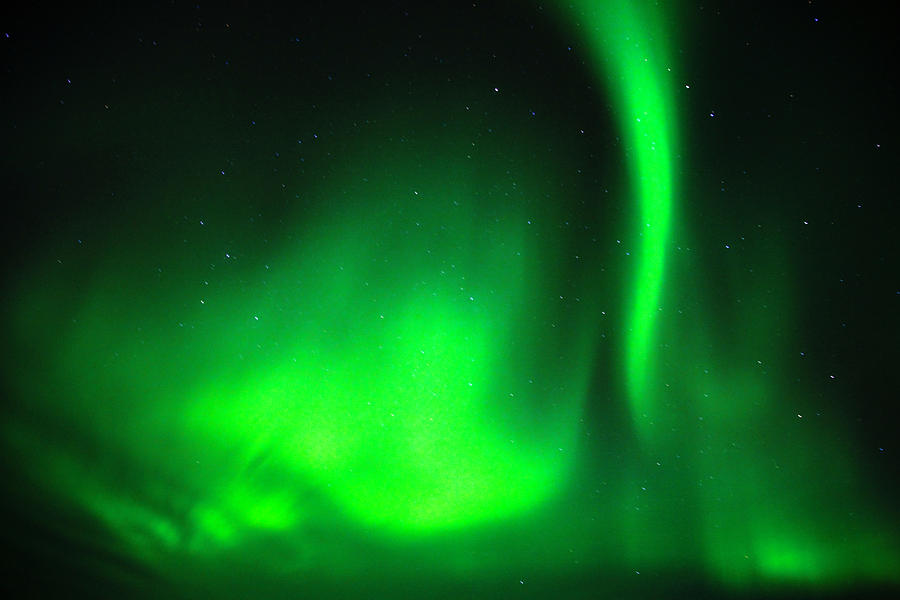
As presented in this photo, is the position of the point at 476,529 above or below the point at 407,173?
below

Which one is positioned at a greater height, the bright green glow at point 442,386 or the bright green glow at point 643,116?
the bright green glow at point 643,116

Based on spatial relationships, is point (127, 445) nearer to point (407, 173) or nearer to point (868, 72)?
point (407, 173)

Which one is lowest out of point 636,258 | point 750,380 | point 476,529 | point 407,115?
point 476,529

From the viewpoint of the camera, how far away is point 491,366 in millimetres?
932

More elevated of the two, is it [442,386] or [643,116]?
[643,116]

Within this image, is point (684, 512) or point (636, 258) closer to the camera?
point (636, 258)

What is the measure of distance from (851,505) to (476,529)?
598 mm

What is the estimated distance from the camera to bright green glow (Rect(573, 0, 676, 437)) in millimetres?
807

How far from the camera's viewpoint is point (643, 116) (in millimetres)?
832

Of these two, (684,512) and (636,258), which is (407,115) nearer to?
(636,258)

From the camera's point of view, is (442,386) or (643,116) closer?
(643,116)

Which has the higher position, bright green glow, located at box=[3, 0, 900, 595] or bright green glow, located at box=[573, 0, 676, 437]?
bright green glow, located at box=[573, 0, 676, 437]

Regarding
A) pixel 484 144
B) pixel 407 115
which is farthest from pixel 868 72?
pixel 407 115

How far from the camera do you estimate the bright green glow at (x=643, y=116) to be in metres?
0.81
